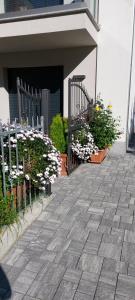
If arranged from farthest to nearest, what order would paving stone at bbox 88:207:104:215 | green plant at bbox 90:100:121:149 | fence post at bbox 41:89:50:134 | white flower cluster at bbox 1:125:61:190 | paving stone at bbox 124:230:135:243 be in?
green plant at bbox 90:100:121:149 < fence post at bbox 41:89:50:134 < paving stone at bbox 88:207:104:215 < white flower cluster at bbox 1:125:61:190 < paving stone at bbox 124:230:135:243

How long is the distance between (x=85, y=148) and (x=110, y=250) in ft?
9.39

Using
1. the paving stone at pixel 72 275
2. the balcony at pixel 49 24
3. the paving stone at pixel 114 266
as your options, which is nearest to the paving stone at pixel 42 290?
the paving stone at pixel 72 275

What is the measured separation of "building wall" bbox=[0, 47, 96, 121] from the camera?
19.9 ft

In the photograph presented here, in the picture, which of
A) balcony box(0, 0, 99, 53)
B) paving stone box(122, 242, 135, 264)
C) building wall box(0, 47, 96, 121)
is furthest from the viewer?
building wall box(0, 47, 96, 121)

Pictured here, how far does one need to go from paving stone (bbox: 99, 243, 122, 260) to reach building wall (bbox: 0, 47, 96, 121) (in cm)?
438

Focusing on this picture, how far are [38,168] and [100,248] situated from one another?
1.21 m

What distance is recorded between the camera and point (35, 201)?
3320 mm

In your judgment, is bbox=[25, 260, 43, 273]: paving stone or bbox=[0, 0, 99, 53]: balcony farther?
bbox=[0, 0, 99, 53]: balcony

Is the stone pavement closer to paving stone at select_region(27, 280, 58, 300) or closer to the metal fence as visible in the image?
paving stone at select_region(27, 280, 58, 300)

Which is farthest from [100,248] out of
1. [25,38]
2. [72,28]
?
[25,38]

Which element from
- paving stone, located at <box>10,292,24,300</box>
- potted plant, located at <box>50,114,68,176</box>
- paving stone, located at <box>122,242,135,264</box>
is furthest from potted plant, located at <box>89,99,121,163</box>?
paving stone, located at <box>10,292,24,300</box>

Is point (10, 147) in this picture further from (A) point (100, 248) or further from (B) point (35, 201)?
(A) point (100, 248)

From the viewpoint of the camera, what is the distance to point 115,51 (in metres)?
5.94

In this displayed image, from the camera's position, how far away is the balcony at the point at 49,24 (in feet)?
14.8
